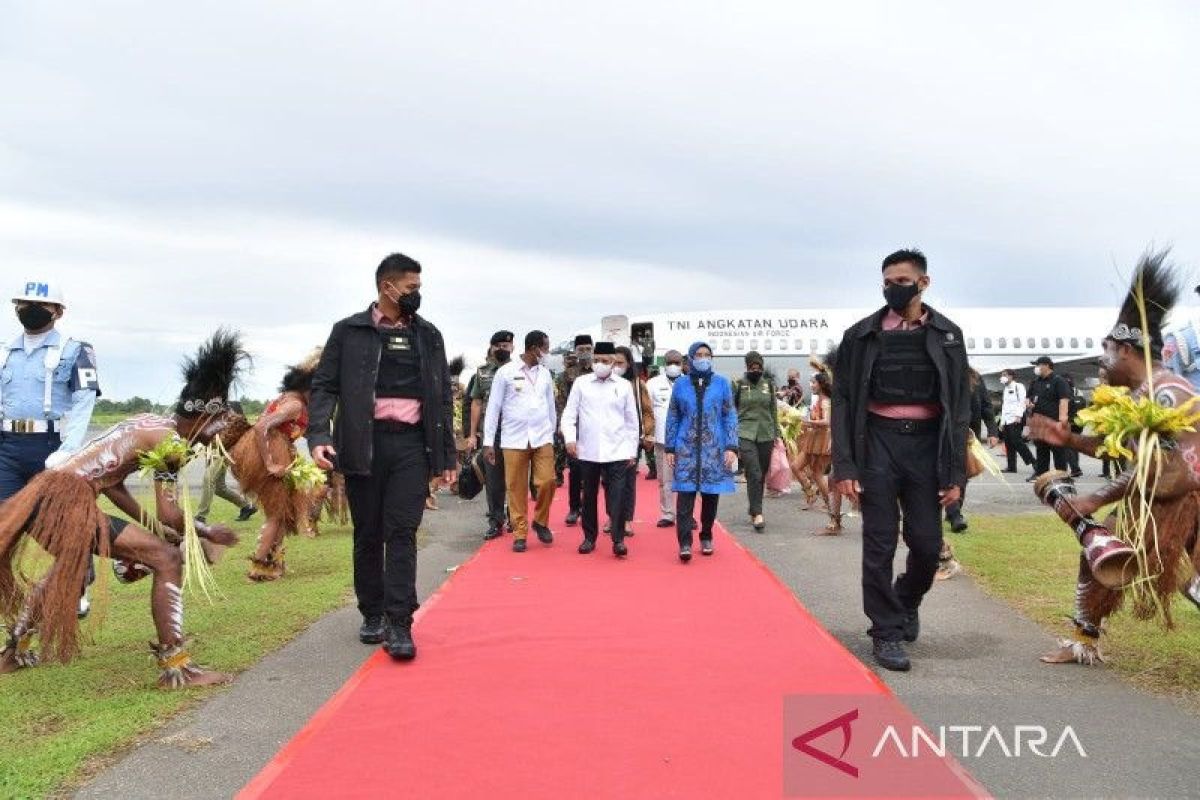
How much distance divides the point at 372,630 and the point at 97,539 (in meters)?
1.57

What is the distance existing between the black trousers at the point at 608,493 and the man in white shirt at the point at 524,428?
444 millimetres

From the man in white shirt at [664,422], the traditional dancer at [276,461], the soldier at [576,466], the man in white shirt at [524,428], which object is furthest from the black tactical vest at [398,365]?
the soldier at [576,466]

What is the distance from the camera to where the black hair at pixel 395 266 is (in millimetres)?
5148

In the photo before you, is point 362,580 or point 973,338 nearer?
point 362,580

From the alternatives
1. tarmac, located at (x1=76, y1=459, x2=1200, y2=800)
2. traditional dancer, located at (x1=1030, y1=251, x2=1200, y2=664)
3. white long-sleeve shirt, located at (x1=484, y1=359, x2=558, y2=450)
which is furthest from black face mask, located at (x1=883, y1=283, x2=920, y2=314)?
white long-sleeve shirt, located at (x1=484, y1=359, x2=558, y2=450)

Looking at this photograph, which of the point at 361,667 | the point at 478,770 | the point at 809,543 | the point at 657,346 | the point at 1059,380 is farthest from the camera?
the point at 657,346

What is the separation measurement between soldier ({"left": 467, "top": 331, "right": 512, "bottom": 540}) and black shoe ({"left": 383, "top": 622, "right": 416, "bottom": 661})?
395 centimetres

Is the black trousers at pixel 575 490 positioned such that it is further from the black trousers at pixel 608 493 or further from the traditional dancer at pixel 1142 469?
the traditional dancer at pixel 1142 469

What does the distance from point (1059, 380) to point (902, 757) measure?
12.1 m

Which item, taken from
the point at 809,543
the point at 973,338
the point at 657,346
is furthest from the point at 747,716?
the point at 973,338

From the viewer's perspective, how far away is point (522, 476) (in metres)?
8.77

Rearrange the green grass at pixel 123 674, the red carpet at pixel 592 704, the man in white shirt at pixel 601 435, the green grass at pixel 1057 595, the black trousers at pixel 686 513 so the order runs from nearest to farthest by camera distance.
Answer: the red carpet at pixel 592 704 → the green grass at pixel 123 674 → the green grass at pixel 1057 595 → the black trousers at pixel 686 513 → the man in white shirt at pixel 601 435

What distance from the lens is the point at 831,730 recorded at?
3.79 metres

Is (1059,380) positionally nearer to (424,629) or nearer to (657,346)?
(424,629)
